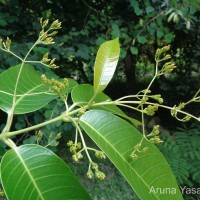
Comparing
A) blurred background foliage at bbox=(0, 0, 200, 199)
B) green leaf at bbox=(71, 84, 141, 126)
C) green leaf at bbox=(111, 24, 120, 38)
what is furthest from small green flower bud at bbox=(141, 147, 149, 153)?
green leaf at bbox=(111, 24, 120, 38)

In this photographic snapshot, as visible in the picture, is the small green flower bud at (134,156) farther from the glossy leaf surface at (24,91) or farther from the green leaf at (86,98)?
the glossy leaf surface at (24,91)

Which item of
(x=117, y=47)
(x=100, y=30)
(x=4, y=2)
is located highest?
(x=117, y=47)

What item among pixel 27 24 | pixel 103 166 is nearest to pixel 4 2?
pixel 27 24

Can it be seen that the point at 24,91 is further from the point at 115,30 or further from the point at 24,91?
the point at 115,30

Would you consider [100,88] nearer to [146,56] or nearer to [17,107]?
[17,107]

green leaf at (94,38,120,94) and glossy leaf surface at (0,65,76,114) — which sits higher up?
green leaf at (94,38,120,94)

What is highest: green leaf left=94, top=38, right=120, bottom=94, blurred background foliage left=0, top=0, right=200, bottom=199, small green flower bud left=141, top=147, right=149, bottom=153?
green leaf left=94, top=38, right=120, bottom=94

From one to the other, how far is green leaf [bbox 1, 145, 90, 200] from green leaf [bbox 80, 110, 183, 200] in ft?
0.22

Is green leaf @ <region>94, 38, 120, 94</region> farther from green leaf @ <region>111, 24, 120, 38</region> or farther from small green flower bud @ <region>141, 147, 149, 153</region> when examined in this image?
green leaf @ <region>111, 24, 120, 38</region>

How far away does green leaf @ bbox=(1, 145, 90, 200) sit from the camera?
1.67 feet

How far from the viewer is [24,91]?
2.47ft

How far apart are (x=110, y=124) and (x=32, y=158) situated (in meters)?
0.13

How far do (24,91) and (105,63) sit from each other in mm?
228

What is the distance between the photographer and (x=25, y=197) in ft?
1.67
